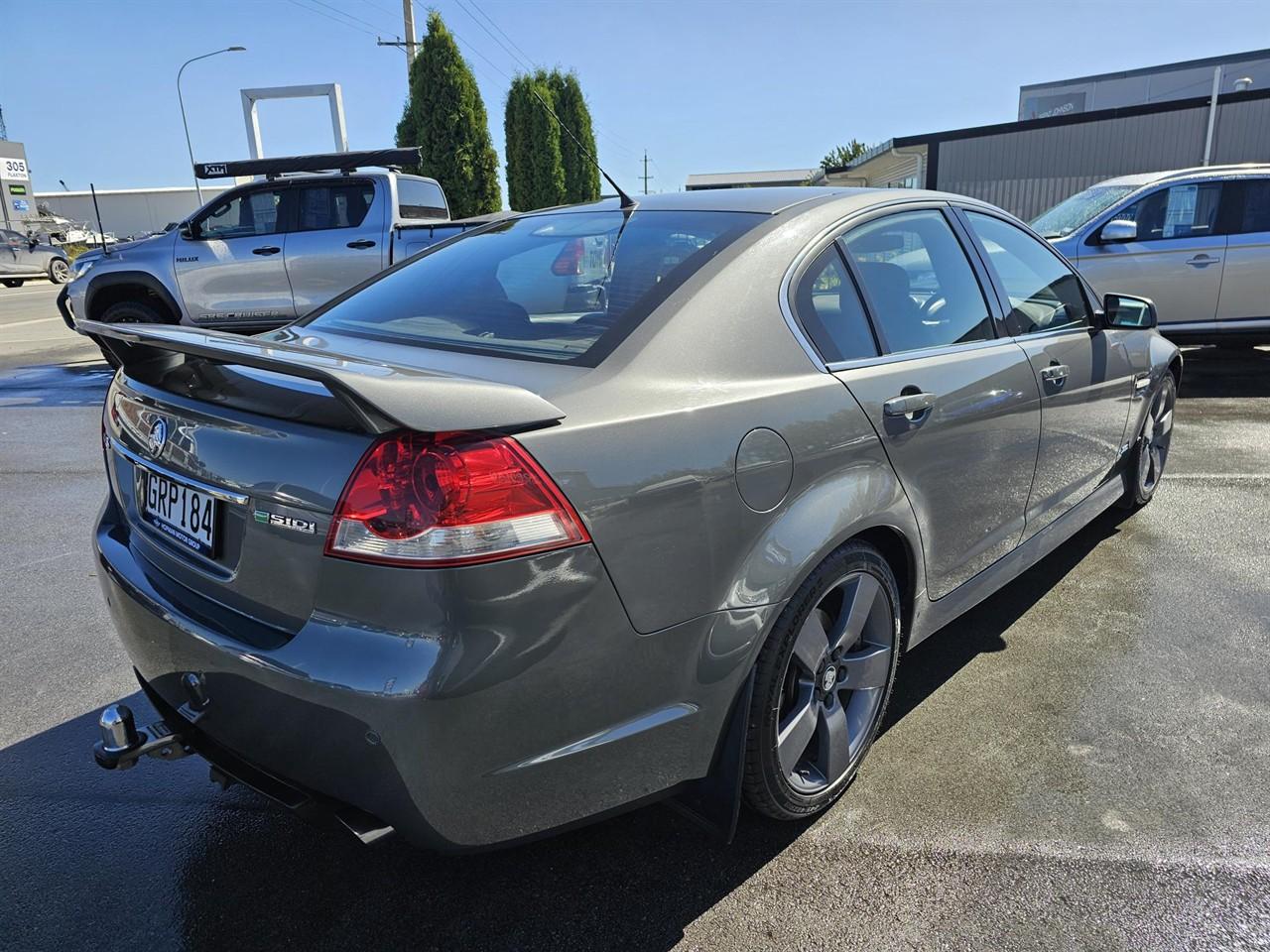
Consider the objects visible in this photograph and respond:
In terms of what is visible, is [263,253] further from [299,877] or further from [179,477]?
[299,877]

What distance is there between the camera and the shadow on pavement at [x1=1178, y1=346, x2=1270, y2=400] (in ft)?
26.7

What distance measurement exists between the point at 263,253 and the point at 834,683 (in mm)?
9025

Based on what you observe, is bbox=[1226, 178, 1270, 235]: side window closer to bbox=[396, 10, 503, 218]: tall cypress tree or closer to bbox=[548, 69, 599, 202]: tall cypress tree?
bbox=[396, 10, 503, 218]: tall cypress tree

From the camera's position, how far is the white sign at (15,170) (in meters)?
55.2

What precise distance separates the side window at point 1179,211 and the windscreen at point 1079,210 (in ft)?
0.76

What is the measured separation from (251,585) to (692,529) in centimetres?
91

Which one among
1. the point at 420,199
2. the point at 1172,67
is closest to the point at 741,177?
the point at 1172,67

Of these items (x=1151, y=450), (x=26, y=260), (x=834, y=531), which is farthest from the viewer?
(x=26, y=260)

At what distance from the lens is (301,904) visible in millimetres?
2076

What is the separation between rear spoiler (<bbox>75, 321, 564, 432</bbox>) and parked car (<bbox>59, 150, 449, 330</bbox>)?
8051mm

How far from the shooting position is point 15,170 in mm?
57719

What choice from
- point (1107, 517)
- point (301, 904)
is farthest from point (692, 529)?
point (1107, 517)

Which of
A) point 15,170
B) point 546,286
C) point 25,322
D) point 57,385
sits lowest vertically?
point 57,385

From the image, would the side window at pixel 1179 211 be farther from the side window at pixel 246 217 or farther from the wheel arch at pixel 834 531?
the side window at pixel 246 217
